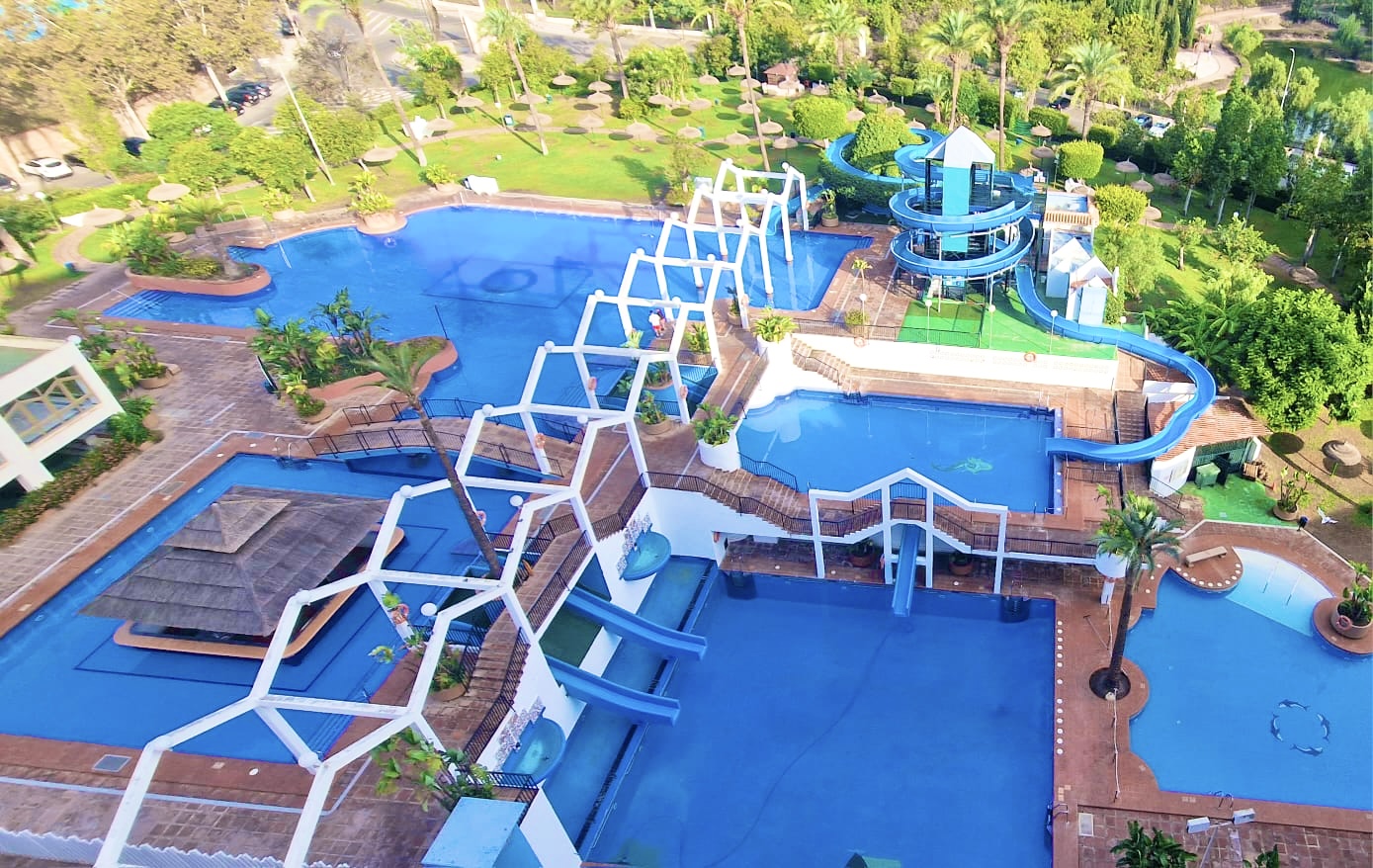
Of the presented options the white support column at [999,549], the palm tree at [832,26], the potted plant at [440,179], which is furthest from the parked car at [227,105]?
the white support column at [999,549]

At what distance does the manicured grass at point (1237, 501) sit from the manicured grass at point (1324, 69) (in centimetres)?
5930

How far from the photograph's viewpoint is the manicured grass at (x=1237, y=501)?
91.5 ft

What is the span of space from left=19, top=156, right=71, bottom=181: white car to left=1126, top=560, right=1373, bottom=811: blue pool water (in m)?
75.2

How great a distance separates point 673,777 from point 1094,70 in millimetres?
46427

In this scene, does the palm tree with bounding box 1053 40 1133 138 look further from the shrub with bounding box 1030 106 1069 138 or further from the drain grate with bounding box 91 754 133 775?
the drain grate with bounding box 91 754 133 775

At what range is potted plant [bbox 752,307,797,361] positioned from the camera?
33.5 m

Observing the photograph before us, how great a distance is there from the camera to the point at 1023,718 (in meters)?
23.3

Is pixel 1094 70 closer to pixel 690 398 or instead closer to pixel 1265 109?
pixel 1265 109

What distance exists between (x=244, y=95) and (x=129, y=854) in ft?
233

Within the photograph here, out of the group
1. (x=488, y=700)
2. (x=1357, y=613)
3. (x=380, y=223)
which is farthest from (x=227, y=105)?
(x=1357, y=613)

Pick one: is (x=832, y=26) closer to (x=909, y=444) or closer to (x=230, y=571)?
(x=909, y=444)

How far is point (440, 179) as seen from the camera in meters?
52.8

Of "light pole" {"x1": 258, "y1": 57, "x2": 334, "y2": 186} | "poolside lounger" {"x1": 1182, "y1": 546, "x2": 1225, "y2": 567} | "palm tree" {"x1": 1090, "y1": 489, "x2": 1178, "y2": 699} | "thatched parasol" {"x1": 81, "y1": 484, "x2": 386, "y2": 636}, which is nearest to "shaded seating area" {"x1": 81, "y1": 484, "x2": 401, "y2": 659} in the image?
"thatched parasol" {"x1": 81, "y1": 484, "x2": 386, "y2": 636}

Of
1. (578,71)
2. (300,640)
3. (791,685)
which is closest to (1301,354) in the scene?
(791,685)
